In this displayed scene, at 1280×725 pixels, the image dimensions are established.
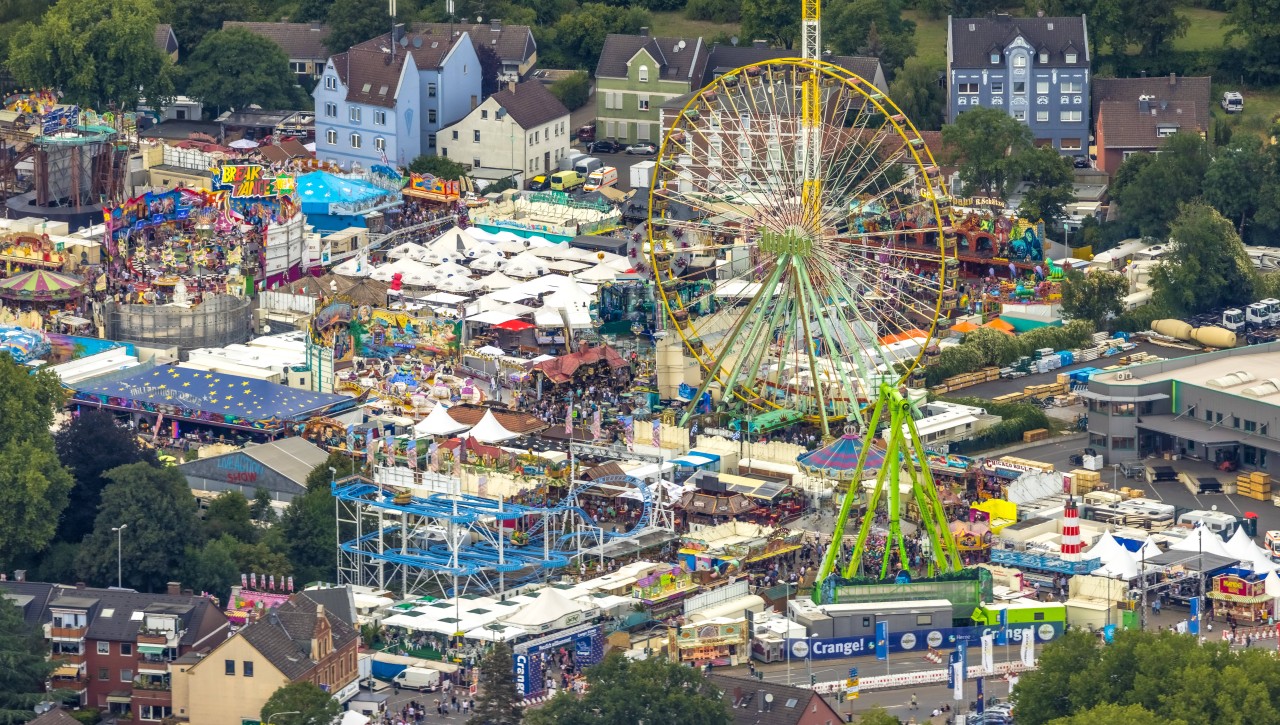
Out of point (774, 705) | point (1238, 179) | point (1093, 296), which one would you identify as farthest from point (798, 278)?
point (1238, 179)

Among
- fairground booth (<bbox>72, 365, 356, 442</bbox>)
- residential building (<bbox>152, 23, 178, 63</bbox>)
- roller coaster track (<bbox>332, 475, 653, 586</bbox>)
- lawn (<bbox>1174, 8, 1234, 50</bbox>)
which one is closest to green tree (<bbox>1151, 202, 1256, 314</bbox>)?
lawn (<bbox>1174, 8, 1234, 50</bbox>)

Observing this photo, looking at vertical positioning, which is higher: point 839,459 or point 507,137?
point 507,137

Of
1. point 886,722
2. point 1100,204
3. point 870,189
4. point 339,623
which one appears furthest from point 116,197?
point 886,722

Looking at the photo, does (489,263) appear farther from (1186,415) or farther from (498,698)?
(498,698)

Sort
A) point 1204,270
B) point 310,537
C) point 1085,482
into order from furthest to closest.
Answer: point 1204,270, point 1085,482, point 310,537

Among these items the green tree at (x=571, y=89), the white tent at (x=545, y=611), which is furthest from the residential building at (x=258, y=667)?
the green tree at (x=571, y=89)

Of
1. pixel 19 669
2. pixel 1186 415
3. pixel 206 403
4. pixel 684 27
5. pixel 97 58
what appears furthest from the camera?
pixel 684 27
